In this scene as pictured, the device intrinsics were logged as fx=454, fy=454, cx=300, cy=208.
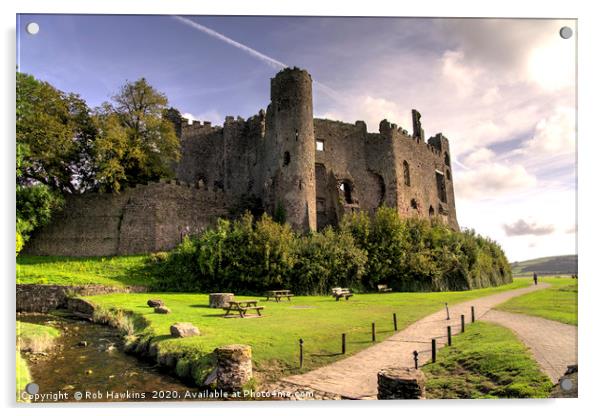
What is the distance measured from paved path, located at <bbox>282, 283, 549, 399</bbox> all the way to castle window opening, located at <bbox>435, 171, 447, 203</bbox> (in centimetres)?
2001

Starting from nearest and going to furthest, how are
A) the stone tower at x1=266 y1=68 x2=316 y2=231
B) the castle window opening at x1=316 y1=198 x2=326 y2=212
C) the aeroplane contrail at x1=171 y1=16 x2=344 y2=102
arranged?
the aeroplane contrail at x1=171 y1=16 x2=344 y2=102 < the stone tower at x1=266 y1=68 x2=316 y2=231 < the castle window opening at x1=316 y1=198 x2=326 y2=212

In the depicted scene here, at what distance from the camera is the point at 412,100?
9984 mm

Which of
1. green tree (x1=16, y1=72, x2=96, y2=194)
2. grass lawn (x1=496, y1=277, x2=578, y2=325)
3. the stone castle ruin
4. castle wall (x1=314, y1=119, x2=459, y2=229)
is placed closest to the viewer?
grass lawn (x1=496, y1=277, x2=578, y2=325)

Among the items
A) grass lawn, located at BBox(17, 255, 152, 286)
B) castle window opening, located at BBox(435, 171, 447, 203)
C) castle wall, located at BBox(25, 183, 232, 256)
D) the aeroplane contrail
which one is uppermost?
the aeroplane contrail

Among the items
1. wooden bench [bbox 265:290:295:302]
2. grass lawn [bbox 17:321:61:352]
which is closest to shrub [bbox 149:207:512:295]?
wooden bench [bbox 265:290:295:302]

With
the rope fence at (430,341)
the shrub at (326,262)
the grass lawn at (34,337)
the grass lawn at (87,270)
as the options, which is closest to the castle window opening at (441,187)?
the shrub at (326,262)

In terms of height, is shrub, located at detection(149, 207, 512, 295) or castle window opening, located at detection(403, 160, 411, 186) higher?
castle window opening, located at detection(403, 160, 411, 186)

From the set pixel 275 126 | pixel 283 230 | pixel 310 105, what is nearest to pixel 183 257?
pixel 283 230

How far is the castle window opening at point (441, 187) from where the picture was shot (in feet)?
95.9

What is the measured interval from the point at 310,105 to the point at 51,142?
11.0 meters

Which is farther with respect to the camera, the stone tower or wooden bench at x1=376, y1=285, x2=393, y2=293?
the stone tower

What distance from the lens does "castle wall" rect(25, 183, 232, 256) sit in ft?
60.0

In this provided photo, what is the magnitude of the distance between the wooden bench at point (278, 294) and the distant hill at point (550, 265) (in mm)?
6929

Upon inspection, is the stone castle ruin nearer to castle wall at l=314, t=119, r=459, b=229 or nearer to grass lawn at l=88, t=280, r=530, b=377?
castle wall at l=314, t=119, r=459, b=229
